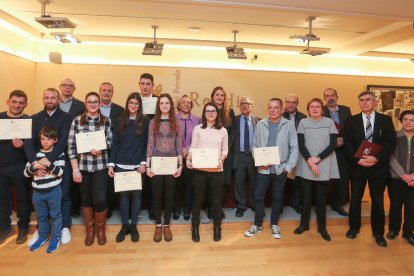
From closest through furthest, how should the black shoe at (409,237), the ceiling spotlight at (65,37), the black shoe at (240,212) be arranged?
1. the black shoe at (409,237)
2. the black shoe at (240,212)
3. the ceiling spotlight at (65,37)

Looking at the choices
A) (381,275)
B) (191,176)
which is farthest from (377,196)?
(191,176)

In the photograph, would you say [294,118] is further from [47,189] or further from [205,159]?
[47,189]

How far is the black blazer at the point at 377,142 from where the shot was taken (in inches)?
128

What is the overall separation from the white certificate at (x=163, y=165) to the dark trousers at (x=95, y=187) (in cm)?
49

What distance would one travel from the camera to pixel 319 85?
6754 mm

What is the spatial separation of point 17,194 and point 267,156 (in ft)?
8.68

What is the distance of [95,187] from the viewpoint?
3.03m

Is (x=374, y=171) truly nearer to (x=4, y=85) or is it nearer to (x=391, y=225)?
(x=391, y=225)

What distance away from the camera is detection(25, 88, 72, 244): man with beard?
298 cm

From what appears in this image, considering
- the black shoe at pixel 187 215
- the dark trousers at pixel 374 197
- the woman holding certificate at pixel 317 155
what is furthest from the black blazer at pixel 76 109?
the dark trousers at pixel 374 197

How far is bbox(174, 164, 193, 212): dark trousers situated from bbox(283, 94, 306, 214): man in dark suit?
1342mm

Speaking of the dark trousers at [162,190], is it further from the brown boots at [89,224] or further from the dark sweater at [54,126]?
the dark sweater at [54,126]

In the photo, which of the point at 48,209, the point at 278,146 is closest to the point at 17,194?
the point at 48,209

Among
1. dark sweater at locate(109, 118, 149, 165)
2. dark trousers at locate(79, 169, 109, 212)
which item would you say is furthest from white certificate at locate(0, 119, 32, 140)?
dark sweater at locate(109, 118, 149, 165)
